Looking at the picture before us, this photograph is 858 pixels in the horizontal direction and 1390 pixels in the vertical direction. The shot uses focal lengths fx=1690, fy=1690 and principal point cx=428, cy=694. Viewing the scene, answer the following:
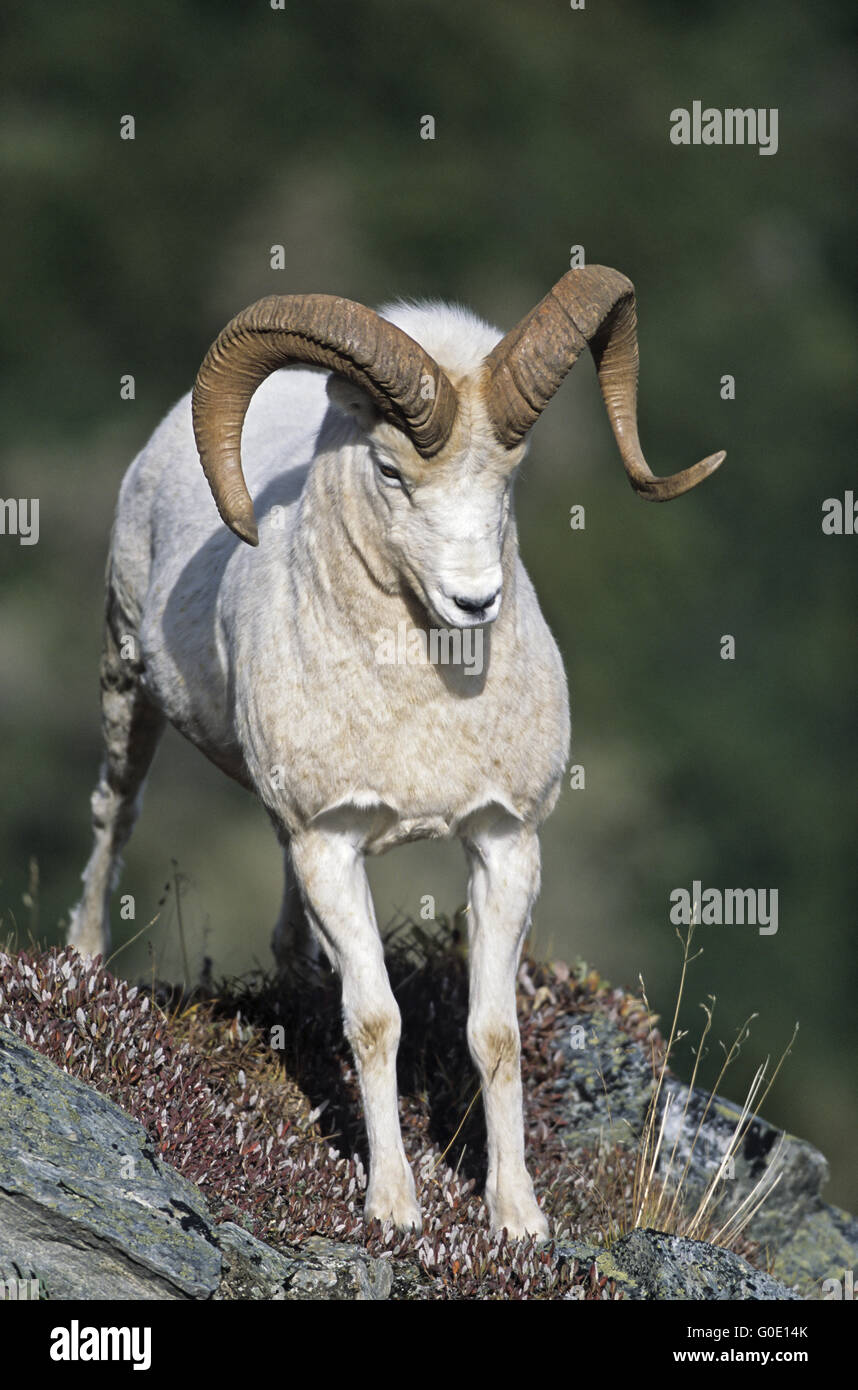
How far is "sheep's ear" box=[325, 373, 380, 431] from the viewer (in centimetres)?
573

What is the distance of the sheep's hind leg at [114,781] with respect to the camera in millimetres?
8445

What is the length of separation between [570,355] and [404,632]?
111 centimetres

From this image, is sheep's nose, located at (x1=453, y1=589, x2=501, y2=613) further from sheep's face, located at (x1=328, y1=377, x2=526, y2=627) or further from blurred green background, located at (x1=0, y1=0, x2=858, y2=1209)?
blurred green background, located at (x1=0, y1=0, x2=858, y2=1209)

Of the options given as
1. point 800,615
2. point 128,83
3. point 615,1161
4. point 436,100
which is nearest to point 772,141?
point 436,100

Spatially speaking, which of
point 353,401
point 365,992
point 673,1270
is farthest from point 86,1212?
point 353,401

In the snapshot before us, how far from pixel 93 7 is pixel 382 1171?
96.7ft

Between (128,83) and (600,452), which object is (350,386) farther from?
(128,83)

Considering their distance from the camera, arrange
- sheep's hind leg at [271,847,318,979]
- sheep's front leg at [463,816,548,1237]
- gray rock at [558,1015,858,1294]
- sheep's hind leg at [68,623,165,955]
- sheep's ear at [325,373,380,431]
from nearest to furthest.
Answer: sheep's ear at [325,373,380,431] → sheep's front leg at [463,816,548,1237] → gray rock at [558,1015,858,1294] → sheep's hind leg at [271,847,318,979] → sheep's hind leg at [68,623,165,955]

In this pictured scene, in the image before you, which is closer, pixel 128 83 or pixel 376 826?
pixel 376 826

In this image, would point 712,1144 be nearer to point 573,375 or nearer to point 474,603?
point 474,603

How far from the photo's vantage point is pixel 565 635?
2552 centimetres

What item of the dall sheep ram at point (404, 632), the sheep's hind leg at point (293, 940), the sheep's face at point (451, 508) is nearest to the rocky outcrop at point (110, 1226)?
the dall sheep ram at point (404, 632)

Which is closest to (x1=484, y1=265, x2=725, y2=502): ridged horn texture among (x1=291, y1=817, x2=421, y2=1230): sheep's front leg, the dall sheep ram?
the dall sheep ram

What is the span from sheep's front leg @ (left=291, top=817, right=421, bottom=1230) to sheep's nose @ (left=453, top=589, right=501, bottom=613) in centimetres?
102
